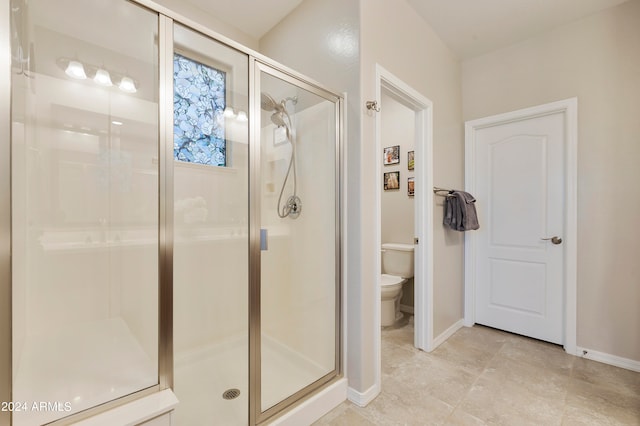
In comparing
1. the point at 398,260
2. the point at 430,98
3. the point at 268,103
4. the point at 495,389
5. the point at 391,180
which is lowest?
the point at 495,389

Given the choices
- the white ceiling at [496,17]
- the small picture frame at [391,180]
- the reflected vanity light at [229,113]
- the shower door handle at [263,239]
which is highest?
the white ceiling at [496,17]

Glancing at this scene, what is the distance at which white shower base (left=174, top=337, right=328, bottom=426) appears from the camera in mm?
1461

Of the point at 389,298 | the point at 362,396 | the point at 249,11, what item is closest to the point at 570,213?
the point at 389,298

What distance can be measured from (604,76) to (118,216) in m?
3.65

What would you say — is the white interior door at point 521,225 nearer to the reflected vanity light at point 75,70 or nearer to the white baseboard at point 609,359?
the white baseboard at point 609,359

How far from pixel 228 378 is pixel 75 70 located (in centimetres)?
195

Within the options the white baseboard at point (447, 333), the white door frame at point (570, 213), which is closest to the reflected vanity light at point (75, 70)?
the white baseboard at point (447, 333)

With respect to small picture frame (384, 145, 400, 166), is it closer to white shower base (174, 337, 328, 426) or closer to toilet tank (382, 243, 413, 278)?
toilet tank (382, 243, 413, 278)

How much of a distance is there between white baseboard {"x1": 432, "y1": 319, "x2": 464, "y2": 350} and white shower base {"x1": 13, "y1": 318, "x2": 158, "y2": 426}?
222 centimetres

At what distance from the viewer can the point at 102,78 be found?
1.65 metres

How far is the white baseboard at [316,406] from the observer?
151 centimetres

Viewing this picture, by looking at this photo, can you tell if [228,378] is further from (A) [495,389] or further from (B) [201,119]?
(A) [495,389]

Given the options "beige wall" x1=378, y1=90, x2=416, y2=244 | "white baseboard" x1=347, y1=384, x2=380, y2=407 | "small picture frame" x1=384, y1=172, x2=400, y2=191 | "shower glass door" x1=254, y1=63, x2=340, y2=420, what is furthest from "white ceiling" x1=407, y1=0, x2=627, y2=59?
"white baseboard" x1=347, y1=384, x2=380, y2=407

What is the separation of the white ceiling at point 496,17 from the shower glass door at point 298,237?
1331 mm
